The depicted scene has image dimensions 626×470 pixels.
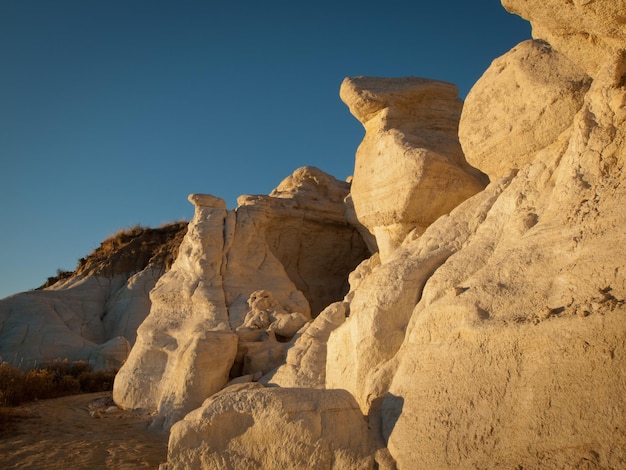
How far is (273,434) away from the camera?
369 centimetres

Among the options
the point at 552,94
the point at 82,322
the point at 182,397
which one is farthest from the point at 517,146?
the point at 82,322

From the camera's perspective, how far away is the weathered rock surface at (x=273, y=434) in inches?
143

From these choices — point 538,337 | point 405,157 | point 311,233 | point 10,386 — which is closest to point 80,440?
point 10,386

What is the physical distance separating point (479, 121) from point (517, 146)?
62 cm

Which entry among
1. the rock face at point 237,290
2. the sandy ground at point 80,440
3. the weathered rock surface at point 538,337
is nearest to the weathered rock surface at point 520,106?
the weathered rock surface at point 538,337

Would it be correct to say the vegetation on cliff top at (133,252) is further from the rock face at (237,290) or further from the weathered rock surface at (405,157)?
the weathered rock surface at (405,157)

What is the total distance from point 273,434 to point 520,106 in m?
3.67

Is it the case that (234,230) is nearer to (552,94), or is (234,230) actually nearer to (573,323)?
(552,94)

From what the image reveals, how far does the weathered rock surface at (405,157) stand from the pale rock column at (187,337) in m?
2.60

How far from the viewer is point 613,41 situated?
398cm

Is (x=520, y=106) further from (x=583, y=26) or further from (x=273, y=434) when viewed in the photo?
(x=273, y=434)

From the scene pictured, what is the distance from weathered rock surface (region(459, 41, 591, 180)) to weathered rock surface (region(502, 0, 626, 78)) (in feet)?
1.48

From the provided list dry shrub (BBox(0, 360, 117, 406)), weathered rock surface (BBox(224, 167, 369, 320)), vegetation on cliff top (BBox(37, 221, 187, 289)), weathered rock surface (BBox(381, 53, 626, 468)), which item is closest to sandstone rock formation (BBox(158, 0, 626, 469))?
weathered rock surface (BBox(381, 53, 626, 468))

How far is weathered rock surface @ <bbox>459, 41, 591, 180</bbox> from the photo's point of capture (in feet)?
16.1
